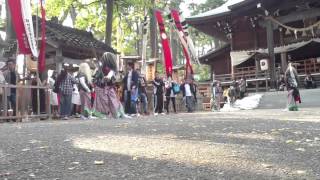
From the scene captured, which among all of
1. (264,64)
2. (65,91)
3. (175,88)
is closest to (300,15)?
(264,64)

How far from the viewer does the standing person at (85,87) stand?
11.8 metres

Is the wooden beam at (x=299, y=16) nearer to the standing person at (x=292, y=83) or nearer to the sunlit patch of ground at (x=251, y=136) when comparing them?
the standing person at (x=292, y=83)

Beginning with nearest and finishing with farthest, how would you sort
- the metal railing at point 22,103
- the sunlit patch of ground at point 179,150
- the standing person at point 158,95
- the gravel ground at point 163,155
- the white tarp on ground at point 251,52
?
the gravel ground at point 163,155, the sunlit patch of ground at point 179,150, the metal railing at point 22,103, the standing person at point 158,95, the white tarp on ground at point 251,52

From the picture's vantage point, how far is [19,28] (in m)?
11.8

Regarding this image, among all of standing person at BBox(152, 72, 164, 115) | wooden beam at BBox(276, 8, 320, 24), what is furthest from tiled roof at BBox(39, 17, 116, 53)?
wooden beam at BBox(276, 8, 320, 24)

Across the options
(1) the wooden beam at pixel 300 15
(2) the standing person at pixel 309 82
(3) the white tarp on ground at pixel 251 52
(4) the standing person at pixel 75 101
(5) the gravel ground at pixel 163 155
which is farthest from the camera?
(3) the white tarp on ground at pixel 251 52

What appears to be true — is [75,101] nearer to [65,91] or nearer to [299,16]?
[65,91]

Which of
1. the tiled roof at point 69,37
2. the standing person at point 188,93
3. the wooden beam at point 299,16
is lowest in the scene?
the standing person at point 188,93

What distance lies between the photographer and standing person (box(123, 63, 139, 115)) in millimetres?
13115

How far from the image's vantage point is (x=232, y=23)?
28.5 meters

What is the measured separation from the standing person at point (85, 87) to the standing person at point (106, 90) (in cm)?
23

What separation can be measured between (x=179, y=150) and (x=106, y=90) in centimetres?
697

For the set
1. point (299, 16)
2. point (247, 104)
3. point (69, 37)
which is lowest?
point (247, 104)

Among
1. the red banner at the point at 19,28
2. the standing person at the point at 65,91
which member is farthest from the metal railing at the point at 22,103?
the red banner at the point at 19,28
